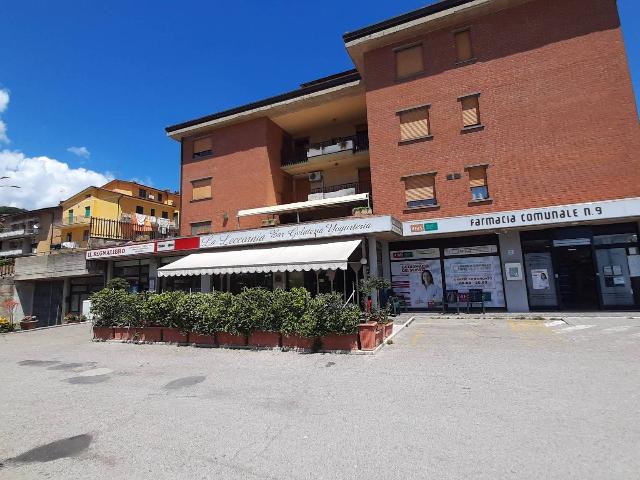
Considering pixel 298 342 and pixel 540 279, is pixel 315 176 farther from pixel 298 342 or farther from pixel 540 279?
pixel 298 342

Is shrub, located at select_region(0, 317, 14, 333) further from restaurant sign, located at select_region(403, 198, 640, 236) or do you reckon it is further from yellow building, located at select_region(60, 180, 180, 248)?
restaurant sign, located at select_region(403, 198, 640, 236)

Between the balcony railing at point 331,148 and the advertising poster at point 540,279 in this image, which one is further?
the balcony railing at point 331,148

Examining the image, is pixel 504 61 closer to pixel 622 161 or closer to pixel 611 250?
pixel 622 161

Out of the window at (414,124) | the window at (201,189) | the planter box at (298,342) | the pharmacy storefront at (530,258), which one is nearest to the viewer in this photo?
the planter box at (298,342)

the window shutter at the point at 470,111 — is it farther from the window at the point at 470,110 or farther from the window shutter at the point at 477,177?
the window shutter at the point at 477,177

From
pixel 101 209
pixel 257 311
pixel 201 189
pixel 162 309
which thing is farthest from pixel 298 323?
pixel 101 209

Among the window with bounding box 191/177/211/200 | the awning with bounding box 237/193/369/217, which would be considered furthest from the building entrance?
the window with bounding box 191/177/211/200

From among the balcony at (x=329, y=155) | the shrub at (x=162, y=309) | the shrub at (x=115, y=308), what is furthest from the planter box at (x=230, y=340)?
the balcony at (x=329, y=155)

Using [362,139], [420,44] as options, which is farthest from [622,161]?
[362,139]

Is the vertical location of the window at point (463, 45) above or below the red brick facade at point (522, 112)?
above

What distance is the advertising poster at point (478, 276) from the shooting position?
639 inches

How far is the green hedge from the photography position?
31.4 feet

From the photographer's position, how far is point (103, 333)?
45.5 ft

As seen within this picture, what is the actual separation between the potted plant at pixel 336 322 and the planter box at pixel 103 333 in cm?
898
